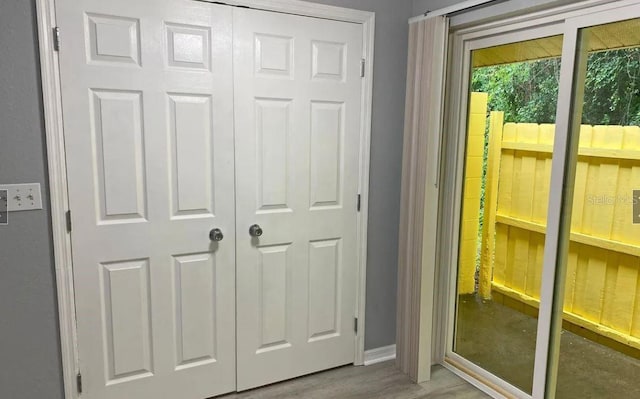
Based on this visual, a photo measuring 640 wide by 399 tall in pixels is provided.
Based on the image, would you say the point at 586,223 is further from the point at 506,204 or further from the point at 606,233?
the point at 506,204

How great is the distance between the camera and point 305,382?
2.57m

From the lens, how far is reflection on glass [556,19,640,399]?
1880 mm

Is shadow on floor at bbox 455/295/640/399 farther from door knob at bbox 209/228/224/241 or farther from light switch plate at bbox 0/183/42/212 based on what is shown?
light switch plate at bbox 0/183/42/212

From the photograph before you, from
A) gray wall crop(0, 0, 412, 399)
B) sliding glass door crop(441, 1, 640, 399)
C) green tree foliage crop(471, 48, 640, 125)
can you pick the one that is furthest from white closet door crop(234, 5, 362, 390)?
green tree foliage crop(471, 48, 640, 125)

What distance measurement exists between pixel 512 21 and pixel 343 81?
0.90 m

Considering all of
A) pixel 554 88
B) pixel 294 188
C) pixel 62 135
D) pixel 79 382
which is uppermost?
pixel 554 88

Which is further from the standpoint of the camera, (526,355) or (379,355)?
(379,355)

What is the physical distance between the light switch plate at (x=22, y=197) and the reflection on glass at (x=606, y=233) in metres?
2.38

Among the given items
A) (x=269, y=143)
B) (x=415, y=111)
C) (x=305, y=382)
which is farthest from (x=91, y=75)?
(x=305, y=382)

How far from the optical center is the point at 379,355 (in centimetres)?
283

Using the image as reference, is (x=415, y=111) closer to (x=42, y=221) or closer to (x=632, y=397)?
(x=632, y=397)

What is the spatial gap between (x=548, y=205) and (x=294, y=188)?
1264mm

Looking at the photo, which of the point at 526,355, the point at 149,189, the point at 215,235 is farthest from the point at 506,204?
the point at 149,189

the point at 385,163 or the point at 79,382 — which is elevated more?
the point at 385,163
